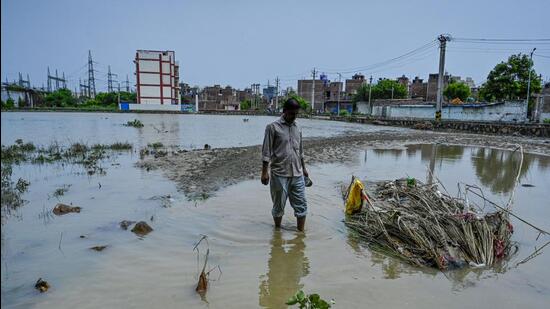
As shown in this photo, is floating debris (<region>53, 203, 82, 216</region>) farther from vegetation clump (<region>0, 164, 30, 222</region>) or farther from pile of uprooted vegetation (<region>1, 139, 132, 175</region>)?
pile of uprooted vegetation (<region>1, 139, 132, 175</region>)

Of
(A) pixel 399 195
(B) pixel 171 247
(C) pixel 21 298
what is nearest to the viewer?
(C) pixel 21 298

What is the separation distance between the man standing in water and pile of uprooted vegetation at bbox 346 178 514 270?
1.07 metres

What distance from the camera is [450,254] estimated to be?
13.4 ft

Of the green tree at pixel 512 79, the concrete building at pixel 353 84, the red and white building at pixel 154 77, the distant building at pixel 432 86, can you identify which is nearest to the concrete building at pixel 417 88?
the distant building at pixel 432 86

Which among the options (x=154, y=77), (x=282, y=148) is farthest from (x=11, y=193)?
(x=154, y=77)

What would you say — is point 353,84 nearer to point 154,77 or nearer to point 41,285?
point 154,77

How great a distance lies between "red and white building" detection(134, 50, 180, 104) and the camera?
7125 centimetres

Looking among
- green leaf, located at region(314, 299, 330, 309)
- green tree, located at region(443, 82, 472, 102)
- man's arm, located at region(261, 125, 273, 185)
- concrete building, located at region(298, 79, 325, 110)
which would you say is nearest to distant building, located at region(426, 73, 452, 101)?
green tree, located at region(443, 82, 472, 102)

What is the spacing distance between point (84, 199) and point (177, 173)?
107 inches

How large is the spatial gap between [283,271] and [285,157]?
1.42 meters

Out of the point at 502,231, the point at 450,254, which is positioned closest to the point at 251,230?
the point at 450,254

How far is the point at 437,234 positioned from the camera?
4.25 metres

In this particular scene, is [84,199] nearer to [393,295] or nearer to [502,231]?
[393,295]

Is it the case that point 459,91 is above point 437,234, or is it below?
above
